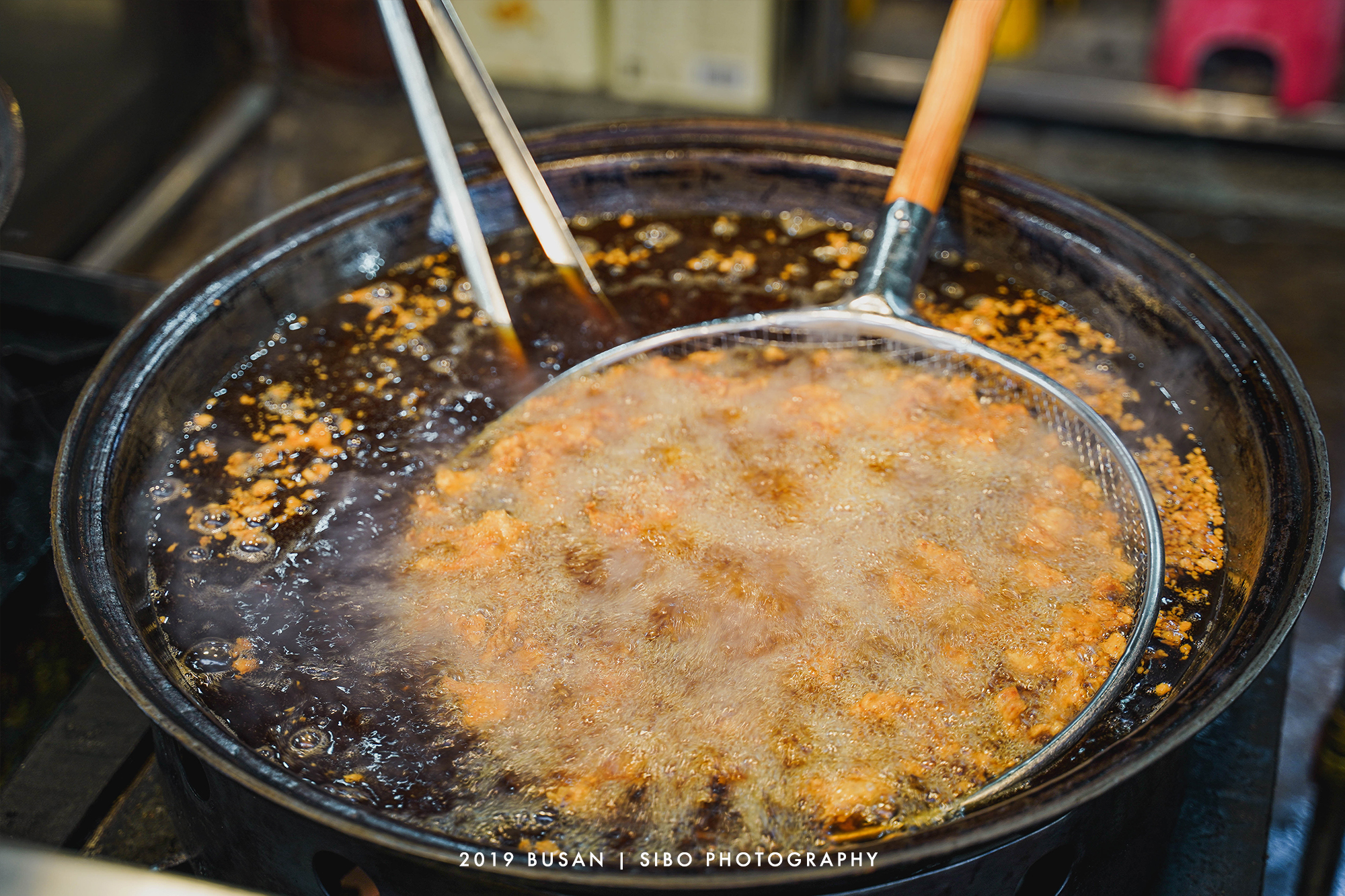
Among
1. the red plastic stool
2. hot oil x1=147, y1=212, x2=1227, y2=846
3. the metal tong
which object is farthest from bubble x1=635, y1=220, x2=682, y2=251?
the red plastic stool

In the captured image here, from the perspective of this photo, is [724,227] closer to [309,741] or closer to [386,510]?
[386,510]

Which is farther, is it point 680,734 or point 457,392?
point 457,392

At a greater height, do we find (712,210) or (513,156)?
(513,156)

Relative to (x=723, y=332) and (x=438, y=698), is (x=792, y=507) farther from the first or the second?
(x=438, y=698)

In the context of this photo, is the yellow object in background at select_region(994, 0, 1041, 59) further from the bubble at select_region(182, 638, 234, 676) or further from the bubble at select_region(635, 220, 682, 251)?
the bubble at select_region(182, 638, 234, 676)

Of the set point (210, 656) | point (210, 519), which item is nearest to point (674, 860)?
point (210, 656)

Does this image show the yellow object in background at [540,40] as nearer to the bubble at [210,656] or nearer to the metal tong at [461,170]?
the metal tong at [461,170]

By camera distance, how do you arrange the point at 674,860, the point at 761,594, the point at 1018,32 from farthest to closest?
the point at 1018,32 → the point at 761,594 → the point at 674,860

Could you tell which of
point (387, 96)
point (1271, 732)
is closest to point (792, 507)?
point (1271, 732)
